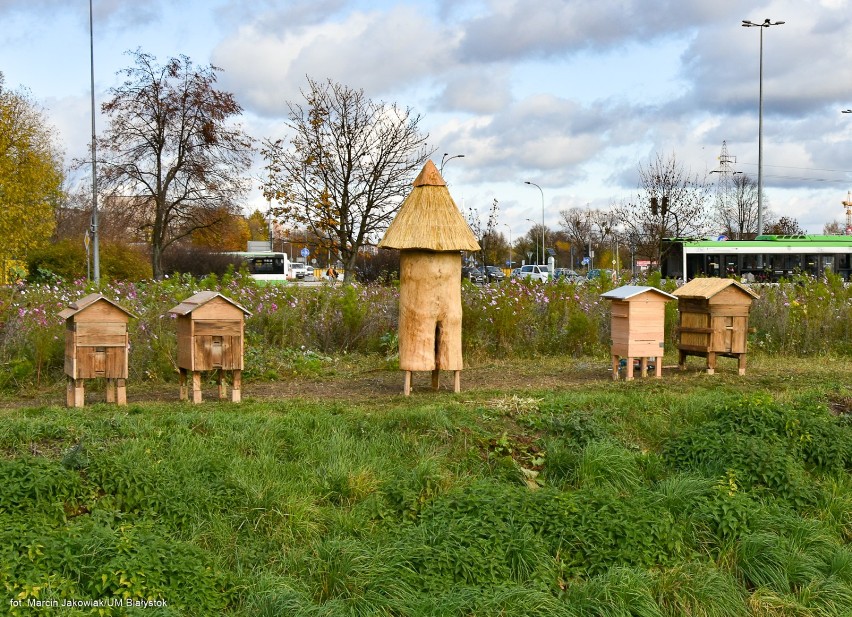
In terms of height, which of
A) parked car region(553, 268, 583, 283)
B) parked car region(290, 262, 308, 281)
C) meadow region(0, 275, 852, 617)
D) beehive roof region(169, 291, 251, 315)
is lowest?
meadow region(0, 275, 852, 617)

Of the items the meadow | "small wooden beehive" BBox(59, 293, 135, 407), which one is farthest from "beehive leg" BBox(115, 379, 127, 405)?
the meadow

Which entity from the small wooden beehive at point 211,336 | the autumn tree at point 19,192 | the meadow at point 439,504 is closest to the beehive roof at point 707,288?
→ the meadow at point 439,504

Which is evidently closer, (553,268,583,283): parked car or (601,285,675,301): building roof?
(601,285,675,301): building roof

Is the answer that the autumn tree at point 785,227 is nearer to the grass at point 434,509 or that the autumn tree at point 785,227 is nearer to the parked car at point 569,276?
the parked car at point 569,276

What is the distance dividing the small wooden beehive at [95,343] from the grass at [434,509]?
0.54 metres

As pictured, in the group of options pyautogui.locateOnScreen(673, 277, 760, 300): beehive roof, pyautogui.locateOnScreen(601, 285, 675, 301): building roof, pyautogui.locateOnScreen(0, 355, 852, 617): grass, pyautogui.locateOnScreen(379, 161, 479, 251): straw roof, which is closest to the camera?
pyautogui.locateOnScreen(0, 355, 852, 617): grass

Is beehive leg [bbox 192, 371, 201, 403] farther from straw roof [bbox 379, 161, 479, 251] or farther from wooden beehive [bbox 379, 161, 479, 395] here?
straw roof [bbox 379, 161, 479, 251]

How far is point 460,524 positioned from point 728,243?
95.4 ft

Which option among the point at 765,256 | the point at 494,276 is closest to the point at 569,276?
the point at 494,276

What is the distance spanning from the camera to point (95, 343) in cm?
930

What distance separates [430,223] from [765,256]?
26.0 meters

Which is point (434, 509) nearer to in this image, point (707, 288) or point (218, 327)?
point (218, 327)

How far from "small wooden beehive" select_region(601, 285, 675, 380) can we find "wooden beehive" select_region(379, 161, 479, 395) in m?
2.23

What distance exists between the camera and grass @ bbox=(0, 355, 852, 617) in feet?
18.4
